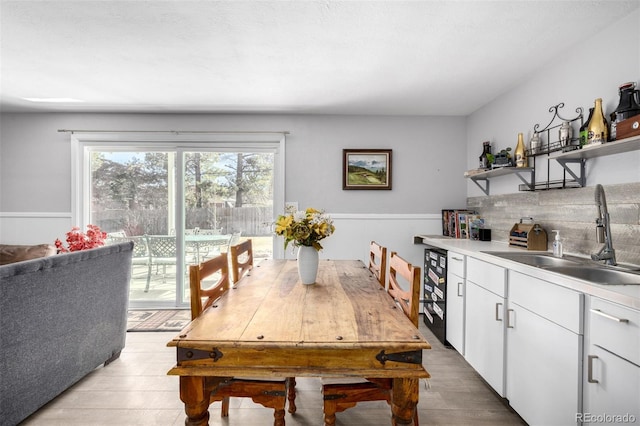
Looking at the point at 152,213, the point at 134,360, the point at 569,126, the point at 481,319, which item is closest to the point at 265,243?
the point at 152,213

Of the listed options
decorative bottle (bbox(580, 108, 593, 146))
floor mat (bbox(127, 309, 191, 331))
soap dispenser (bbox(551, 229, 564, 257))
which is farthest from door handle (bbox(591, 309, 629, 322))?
floor mat (bbox(127, 309, 191, 331))

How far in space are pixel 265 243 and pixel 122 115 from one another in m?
2.28

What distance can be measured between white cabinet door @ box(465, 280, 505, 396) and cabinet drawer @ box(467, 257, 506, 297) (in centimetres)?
4

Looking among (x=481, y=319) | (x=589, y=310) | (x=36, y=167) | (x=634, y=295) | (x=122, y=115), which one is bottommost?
(x=481, y=319)

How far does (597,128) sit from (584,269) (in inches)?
31.9

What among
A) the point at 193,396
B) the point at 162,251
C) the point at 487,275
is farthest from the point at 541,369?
the point at 162,251

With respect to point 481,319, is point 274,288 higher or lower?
higher

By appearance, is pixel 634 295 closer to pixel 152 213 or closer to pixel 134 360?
pixel 134 360

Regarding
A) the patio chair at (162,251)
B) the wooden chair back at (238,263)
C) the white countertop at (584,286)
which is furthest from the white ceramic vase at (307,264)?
the patio chair at (162,251)

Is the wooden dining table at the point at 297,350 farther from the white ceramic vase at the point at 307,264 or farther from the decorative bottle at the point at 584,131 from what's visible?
the decorative bottle at the point at 584,131

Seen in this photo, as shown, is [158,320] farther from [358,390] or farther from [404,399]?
[404,399]

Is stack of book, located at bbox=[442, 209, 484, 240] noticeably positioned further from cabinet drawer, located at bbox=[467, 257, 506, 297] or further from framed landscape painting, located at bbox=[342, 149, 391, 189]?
cabinet drawer, located at bbox=[467, 257, 506, 297]

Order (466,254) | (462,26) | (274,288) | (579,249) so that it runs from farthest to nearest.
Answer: (466,254) → (579,249) → (462,26) → (274,288)

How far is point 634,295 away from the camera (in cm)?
114
